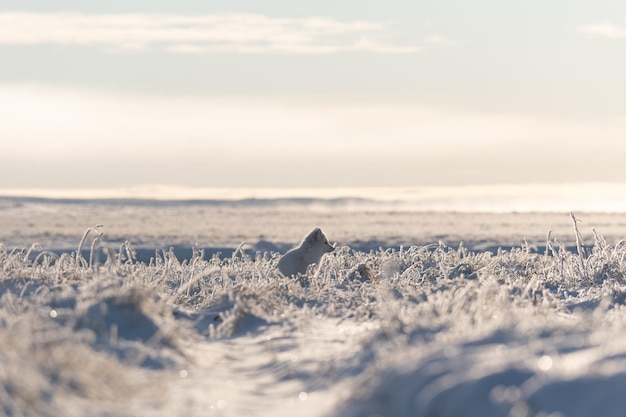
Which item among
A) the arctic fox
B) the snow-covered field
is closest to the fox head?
the arctic fox

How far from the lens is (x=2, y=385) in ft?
13.8

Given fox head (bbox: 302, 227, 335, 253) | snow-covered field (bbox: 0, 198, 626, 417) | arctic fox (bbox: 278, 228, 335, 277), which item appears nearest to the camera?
snow-covered field (bbox: 0, 198, 626, 417)

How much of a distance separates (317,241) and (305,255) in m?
0.27

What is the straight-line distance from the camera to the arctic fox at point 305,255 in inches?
482

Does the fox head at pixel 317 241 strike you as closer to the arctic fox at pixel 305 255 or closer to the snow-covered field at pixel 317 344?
the arctic fox at pixel 305 255

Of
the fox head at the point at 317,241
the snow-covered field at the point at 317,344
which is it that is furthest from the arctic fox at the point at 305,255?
the snow-covered field at the point at 317,344

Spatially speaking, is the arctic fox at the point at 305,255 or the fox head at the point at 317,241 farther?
the fox head at the point at 317,241

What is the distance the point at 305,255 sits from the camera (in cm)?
1250

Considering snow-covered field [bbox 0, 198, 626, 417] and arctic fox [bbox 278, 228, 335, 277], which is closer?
snow-covered field [bbox 0, 198, 626, 417]

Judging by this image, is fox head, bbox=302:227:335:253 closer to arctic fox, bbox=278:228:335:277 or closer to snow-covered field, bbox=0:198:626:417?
arctic fox, bbox=278:228:335:277

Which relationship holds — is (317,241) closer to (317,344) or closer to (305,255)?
(305,255)

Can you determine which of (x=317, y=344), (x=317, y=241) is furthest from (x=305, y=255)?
(x=317, y=344)

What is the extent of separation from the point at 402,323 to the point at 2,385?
2.53 metres

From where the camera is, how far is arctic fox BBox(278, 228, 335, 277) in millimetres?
12242
